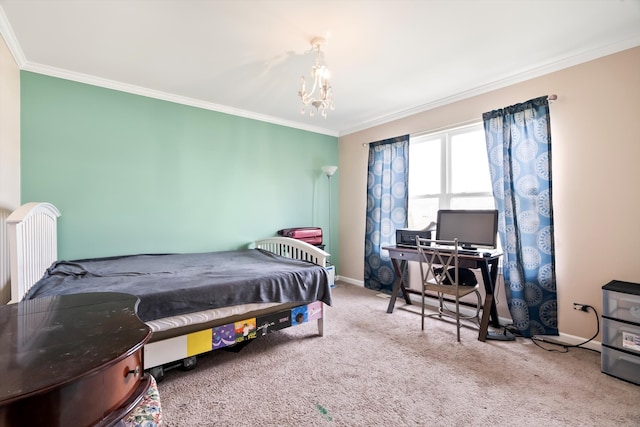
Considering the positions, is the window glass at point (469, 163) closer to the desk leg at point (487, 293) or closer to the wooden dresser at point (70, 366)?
the desk leg at point (487, 293)

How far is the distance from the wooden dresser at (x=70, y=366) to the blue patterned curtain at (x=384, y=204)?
3194 mm

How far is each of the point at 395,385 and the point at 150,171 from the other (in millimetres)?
2979

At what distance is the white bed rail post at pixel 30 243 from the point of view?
1.54 metres

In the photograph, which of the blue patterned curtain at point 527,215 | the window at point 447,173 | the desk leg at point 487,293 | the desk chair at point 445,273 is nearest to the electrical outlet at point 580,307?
the blue patterned curtain at point 527,215

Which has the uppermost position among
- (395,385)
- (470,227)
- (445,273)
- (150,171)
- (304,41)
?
(304,41)

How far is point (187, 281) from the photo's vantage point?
197 cm

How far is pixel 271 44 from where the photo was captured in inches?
86.2

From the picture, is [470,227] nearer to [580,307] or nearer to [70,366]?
[580,307]

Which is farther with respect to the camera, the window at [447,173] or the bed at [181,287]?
the window at [447,173]

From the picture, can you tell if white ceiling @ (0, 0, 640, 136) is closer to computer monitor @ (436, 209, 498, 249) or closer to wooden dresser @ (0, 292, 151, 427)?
computer monitor @ (436, 209, 498, 249)

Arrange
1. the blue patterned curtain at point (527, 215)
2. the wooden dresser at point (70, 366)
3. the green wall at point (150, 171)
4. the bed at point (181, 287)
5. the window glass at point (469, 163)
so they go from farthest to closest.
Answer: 1. the window glass at point (469, 163)
2. the green wall at point (150, 171)
3. the blue patterned curtain at point (527, 215)
4. the bed at point (181, 287)
5. the wooden dresser at point (70, 366)

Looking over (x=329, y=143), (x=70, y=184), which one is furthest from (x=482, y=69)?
(x=70, y=184)

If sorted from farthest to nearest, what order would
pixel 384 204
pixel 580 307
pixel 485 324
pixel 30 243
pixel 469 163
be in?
pixel 384 204 < pixel 469 163 < pixel 485 324 < pixel 580 307 < pixel 30 243

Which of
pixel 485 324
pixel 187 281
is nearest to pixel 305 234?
pixel 187 281
